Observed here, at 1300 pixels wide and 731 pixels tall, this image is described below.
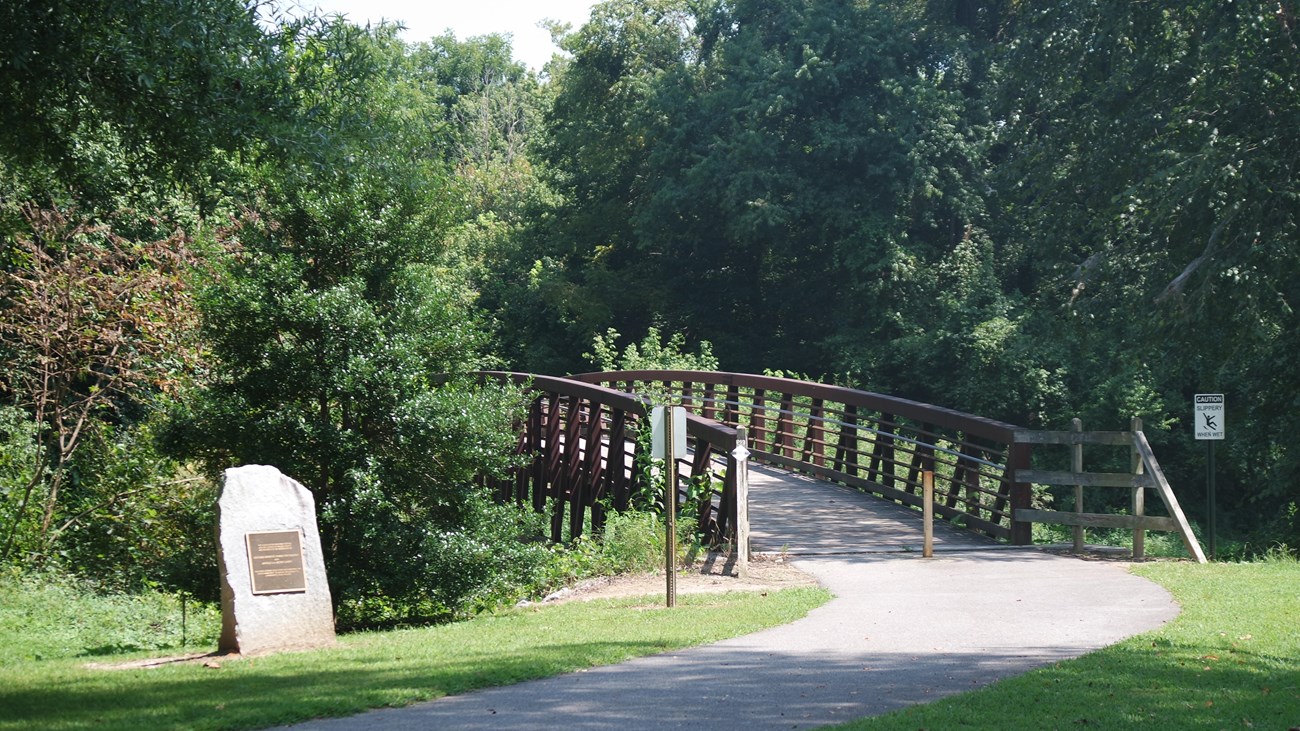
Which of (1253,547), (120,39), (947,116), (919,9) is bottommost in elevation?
(1253,547)

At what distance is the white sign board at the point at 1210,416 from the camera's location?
1421cm

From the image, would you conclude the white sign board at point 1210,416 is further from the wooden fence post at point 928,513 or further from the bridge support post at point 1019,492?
the wooden fence post at point 928,513

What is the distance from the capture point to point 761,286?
41.7m

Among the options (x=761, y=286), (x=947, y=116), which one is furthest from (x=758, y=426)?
(x=761, y=286)

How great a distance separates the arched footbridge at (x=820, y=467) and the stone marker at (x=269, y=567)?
4903mm

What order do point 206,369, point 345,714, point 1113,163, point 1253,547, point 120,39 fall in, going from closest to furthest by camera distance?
point 345,714 < point 120,39 < point 206,369 < point 1253,547 < point 1113,163

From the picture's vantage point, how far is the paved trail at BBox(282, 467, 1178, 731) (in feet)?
23.0

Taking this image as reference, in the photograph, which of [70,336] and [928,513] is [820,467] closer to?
Answer: [928,513]

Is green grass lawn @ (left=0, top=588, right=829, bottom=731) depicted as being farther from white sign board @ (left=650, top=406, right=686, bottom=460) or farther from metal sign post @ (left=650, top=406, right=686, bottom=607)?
white sign board @ (left=650, top=406, right=686, bottom=460)

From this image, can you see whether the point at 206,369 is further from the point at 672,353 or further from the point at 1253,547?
the point at 672,353

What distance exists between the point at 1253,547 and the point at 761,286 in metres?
22.4

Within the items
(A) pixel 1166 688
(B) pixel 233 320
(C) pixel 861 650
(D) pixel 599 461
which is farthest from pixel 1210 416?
(B) pixel 233 320

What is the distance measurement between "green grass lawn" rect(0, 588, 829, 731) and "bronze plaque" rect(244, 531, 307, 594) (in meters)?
0.63

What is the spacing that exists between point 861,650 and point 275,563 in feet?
14.4
